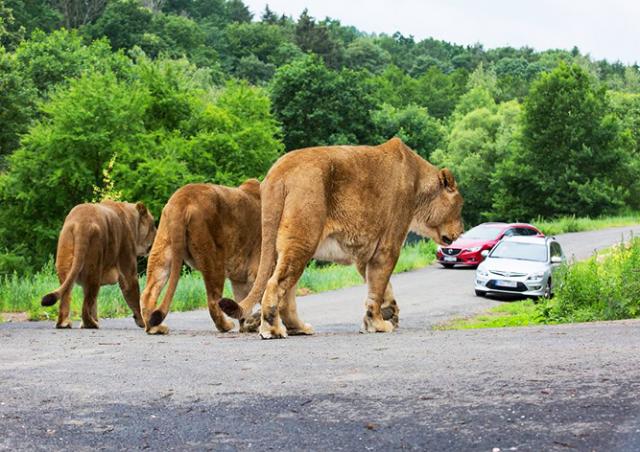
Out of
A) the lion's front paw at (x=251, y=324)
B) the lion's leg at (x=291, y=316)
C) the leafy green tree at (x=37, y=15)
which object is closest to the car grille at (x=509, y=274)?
the lion's leg at (x=291, y=316)

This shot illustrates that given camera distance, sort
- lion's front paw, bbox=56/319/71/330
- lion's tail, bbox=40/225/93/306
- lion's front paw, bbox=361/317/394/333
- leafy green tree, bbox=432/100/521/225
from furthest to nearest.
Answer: leafy green tree, bbox=432/100/521/225, lion's front paw, bbox=56/319/71/330, lion's tail, bbox=40/225/93/306, lion's front paw, bbox=361/317/394/333

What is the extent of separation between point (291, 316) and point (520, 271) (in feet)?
53.9

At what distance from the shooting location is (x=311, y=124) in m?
61.3

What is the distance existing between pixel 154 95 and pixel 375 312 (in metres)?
33.9

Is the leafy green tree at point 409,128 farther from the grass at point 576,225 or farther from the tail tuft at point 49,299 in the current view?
the tail tuft at point 49,299

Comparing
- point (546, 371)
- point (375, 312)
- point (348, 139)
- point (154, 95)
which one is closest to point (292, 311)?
point (375, 312)

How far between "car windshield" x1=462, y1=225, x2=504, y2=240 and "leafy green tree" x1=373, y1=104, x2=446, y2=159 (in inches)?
974

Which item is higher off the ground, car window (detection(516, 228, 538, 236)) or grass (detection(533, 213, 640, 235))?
car window (detection(516, 228, 538, 236))

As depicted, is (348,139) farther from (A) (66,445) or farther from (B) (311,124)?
(A) (66,445)

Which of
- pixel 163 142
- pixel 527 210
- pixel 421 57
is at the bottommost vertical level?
pixel 527 210

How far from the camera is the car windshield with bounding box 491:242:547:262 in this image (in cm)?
2787

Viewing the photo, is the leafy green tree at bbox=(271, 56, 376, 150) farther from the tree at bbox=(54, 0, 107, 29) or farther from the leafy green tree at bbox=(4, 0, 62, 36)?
the tree at bbox=(54, 0, 107, 29)

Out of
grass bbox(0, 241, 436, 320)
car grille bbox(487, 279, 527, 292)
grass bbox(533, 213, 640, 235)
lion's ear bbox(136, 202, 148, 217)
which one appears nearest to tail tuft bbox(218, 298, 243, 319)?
lion's ear bbox(136, 202, 148, 217)

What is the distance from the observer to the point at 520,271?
89.1ft
